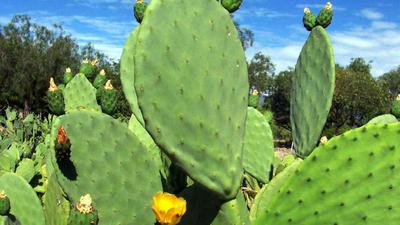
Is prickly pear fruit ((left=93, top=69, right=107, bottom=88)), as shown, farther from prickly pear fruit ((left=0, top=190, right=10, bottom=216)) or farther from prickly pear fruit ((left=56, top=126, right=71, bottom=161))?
prickly pear fruit ((left=0, top=190, right=10, bottom=216))

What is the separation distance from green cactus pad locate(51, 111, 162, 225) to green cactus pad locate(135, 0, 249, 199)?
1.33ft

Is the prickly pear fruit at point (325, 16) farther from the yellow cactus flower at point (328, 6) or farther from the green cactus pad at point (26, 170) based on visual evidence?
the green cactus pad at point (26, 170)

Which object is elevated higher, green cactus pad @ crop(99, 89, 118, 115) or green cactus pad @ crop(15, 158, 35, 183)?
green cactus pad @ crop(99, 89, 118, 115)

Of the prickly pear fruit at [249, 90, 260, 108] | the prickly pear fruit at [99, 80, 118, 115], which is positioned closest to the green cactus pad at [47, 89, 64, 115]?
the prickly pear fruit at [99, 80, 118, 115]

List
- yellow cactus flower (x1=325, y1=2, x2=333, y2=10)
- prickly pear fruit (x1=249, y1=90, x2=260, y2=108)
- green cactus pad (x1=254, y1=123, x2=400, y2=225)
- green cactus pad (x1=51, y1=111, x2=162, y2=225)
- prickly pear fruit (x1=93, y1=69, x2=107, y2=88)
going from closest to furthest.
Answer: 1. green cactus pad (x1=254, y1=123, x2=400, y2=225)
2. green cactus pad (x1=51, y1=111, x2=162, y2=225)
3. yellow cactus flower (x1=325, y1=2, x2=333, y2=10)
4. prickly pear fruit (x1=93, y1=69, x2=107, y2=88)
5. prickly pear fruit (x1=249, y1=90, x2=260, y2=108)

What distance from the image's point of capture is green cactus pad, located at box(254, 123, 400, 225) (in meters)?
1.59

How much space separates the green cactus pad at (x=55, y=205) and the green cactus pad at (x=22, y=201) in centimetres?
4

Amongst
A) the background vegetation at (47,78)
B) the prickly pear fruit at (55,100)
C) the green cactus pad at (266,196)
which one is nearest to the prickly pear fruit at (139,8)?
the prickly pear fruit at (55,100)

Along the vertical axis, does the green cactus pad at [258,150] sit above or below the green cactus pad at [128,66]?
below

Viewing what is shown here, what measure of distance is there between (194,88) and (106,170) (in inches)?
20.0

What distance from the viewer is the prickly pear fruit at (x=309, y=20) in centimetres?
292

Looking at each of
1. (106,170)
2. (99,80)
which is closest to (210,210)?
(106,170)

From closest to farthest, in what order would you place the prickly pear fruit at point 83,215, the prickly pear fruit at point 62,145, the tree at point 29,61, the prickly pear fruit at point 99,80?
the prickly pear fruit at point 83,215 < the prickly pear fruit at point 62,145 < the prickly pear fruit at point 99,80 < the tree at point 29,61

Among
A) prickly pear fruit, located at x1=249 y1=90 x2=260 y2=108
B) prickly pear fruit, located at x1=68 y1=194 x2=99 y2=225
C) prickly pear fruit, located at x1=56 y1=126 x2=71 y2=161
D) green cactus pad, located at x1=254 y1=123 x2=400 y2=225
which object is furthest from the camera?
prickly pear fruit, located at x1=249 y1=90 x2=260 y2=108
